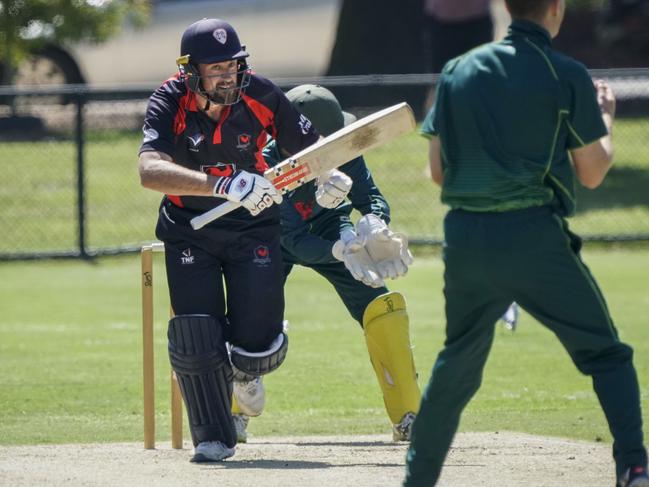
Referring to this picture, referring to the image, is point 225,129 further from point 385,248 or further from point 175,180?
point 385,248

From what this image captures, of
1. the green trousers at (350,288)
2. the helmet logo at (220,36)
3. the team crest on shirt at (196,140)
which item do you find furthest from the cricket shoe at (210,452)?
the helmet logo at (220,36)

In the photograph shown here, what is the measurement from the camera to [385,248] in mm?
6539

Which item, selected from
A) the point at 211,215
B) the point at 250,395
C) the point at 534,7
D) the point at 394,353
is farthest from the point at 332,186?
the point at 534,7

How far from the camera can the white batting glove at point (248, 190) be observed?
5848 mm

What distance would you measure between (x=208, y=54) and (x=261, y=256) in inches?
37.5

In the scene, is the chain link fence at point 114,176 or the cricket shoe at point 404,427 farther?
the chain link fence at point 114,176

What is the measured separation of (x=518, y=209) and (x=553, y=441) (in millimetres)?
2345

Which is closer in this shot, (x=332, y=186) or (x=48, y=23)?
(x=332, y=186)

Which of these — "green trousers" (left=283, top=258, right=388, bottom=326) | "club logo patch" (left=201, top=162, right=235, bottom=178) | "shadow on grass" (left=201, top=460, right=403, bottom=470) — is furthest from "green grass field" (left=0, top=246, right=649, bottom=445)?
"club logo patch" (left=201, top=162, right=235, bottom=178)

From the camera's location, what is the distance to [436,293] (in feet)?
41.2

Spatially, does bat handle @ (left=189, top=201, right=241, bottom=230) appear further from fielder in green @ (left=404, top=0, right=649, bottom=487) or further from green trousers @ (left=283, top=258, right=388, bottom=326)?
fielder in green @ (left=404, top=0, right=649, bottom=487)

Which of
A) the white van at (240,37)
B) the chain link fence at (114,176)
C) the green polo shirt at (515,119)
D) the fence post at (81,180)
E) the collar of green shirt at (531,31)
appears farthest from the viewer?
the white van at (240,37)

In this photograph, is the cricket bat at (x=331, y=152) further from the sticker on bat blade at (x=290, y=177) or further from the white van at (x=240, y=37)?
the white van at (x=240, y=37)

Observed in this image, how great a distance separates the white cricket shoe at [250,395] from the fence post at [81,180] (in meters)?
7.89
